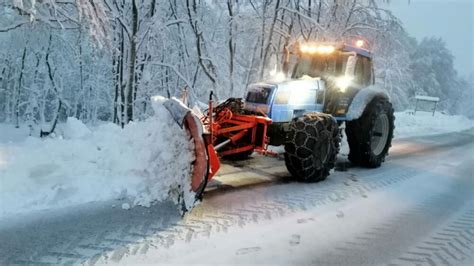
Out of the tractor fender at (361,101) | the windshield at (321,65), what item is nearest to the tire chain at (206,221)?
the tractor fender at (361,101)

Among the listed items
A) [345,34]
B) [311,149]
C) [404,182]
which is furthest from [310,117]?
[345,34]

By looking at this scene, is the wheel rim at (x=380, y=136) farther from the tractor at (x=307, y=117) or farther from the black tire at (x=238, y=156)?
the black tire at (x=238, y=156)

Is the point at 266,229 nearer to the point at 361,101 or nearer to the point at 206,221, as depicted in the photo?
the point at 206,221

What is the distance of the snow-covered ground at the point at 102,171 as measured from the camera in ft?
15.1

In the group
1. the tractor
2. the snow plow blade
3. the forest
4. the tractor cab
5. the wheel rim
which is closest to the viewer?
the snow plow blade

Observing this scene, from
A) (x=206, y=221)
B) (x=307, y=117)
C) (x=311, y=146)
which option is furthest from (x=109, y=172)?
(x=307, y=117)

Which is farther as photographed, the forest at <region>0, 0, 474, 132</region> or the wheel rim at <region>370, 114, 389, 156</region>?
the forest at <region>0, 0, 474, 132</region>

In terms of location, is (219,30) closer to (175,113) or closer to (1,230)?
(175,113)

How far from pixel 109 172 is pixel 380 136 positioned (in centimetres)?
533

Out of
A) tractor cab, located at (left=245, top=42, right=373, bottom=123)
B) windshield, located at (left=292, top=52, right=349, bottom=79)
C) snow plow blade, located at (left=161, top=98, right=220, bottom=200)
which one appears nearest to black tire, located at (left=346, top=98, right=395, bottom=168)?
tractor cab, located at (left=245, top=42, right=373, bottom=123)

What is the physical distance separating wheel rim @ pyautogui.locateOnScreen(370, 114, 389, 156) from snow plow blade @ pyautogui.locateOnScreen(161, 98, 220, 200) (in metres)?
4.58

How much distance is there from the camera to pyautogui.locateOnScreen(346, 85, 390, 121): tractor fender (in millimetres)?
7363

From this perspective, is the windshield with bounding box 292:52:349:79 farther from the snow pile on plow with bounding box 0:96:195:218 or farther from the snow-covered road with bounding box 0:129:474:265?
the snow pile on plow with bounding box 0:96:195:218

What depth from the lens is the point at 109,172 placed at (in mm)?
5230
